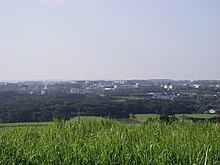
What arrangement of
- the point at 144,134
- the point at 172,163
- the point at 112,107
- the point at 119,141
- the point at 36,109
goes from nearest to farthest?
the point at 172,163, the point at 119,141, the point at 144,134, the point at 36,109, the point at 112,107

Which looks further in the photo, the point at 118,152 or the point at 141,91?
the point at 141,91

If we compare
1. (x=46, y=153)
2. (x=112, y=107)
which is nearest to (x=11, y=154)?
(x=46, y=153)

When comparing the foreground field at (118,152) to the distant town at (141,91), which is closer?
the foreground field at (118,152)

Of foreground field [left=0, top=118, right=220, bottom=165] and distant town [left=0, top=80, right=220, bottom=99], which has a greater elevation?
foreground field [left=0, top=118, right=220, bottom=165]

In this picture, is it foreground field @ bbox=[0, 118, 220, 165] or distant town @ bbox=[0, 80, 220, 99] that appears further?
distant town @ bbox=[0, 80, 220, 99]

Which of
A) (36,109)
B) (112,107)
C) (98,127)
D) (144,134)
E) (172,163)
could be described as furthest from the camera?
(112,107)

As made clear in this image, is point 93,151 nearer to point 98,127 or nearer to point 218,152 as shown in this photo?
point 218,152

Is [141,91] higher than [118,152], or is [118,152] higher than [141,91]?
[118,152]

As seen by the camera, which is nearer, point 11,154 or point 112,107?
point 11,154

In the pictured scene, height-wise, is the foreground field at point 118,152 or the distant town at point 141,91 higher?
the foreground field at point 118,152

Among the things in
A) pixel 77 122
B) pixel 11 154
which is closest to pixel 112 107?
pixel 77 122
